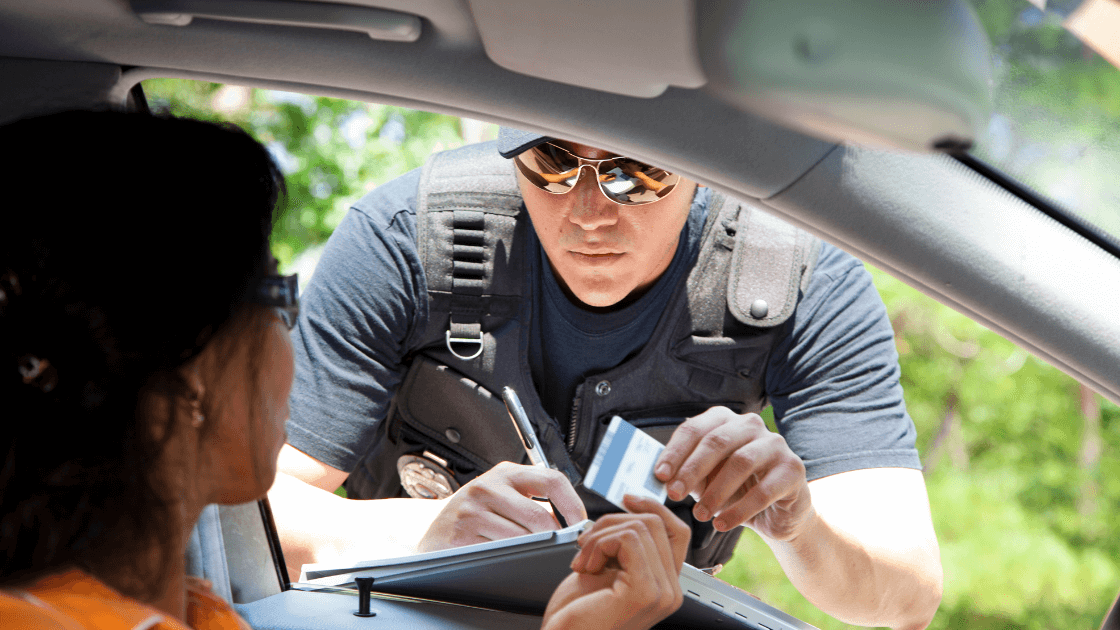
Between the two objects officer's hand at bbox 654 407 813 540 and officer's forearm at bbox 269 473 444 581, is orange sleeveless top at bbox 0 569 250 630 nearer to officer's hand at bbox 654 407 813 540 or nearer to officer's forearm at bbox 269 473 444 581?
officer's hand at bbox 654 407 813 540

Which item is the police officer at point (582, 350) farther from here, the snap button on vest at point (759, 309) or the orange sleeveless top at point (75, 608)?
the orange sleeveless top at point (75, 608)

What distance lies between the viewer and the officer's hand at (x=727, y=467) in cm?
145

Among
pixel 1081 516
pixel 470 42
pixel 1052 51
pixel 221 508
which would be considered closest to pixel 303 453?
pixel 221 508

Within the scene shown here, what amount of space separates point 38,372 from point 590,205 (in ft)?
4.41

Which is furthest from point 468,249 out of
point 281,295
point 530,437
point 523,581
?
point 281,295

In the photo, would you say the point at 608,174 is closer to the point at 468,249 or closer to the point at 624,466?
the point at 468,249

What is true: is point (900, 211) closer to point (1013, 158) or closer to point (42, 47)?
point (1013, 158)

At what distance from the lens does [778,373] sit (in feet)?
7.77

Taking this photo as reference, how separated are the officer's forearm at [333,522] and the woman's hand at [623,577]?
885 millimetres

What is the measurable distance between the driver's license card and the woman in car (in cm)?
50

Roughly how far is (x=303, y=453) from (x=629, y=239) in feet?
2.95

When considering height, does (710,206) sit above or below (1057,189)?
above

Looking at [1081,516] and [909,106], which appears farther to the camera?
[1081,516]

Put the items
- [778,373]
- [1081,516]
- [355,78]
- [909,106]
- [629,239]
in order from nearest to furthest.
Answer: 1. [909,106]
2. [355,78]
3. [629,239]
4. [778,373]
5. [1081,516]
